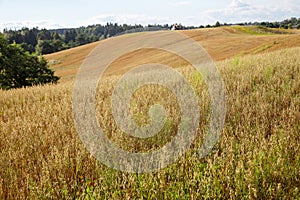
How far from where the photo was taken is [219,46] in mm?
38344

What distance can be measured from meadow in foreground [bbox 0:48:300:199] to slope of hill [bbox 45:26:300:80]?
2422cm

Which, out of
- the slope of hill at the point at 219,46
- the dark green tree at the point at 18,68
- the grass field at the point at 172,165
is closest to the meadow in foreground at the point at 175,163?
the grass field at the point at 172,165

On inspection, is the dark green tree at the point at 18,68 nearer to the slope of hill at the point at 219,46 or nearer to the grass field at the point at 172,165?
the slope of hill at the point at 219,46

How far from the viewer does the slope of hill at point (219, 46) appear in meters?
31.0

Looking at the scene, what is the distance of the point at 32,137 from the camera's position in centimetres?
370

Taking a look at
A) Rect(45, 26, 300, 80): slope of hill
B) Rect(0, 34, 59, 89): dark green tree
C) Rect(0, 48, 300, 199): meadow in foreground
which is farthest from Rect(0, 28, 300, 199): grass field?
Rect(45, 26, 300, 80): slope of hill

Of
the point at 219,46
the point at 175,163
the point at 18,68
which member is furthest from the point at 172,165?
the point at 219,46

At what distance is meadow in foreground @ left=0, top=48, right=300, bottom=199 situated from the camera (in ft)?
7.93

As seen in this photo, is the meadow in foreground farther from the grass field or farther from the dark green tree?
the dark green tree

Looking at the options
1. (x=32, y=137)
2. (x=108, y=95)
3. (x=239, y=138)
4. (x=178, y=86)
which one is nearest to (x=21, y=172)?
(x=32, y=137)

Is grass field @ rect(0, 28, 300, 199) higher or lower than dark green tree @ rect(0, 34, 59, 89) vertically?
higher

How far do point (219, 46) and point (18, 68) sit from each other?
2620cm

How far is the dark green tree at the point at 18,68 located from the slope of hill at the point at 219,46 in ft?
29.7

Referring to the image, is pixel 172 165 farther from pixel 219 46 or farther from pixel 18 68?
pixel 219 46
